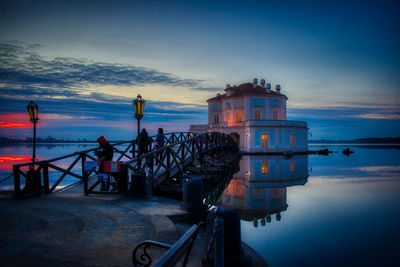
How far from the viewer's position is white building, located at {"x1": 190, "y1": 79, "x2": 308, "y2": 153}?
3928 centimetres

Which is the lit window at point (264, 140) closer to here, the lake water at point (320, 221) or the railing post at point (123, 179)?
the lake water at point (320, 221)

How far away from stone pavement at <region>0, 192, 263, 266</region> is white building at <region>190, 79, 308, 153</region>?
3314cm

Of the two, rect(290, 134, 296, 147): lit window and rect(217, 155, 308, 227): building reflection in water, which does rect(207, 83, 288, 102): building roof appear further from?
rect(217, 155, 308, 227): building reflection in water

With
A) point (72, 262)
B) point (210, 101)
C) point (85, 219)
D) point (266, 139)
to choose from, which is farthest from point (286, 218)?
point (210, 101)

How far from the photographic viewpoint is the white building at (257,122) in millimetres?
39281

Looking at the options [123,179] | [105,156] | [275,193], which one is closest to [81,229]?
[123,179]

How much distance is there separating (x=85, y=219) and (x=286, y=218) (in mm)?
6982

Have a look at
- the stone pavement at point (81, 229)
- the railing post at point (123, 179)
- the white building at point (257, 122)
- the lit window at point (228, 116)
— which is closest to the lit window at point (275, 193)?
the stone pavement at point (81, 229)

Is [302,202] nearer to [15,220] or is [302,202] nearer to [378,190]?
[378,190]

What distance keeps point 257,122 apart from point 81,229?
3614 centimetres

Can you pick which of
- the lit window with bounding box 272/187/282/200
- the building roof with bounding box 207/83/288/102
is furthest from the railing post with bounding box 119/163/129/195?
the building roof with bounding box 207/83/288/102

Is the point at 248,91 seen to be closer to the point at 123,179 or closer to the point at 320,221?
the point at 320,221

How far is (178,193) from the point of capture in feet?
34.6

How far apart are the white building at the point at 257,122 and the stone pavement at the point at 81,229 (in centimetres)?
3314
